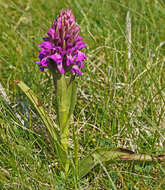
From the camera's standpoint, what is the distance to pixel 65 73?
1642mm

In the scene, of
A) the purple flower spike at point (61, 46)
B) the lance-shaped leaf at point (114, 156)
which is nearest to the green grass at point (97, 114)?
the lance-shaped leaf at point (114, 156)

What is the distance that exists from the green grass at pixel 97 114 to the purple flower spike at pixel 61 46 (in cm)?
48

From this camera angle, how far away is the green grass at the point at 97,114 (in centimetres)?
163

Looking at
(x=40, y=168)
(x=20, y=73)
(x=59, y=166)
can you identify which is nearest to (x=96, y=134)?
(x=59, y=166)

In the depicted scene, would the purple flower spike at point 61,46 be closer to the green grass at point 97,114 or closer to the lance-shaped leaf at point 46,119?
the lance-shaped leaf at point 46,119

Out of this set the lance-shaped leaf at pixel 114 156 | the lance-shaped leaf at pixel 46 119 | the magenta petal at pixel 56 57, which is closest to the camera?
the magenta petal at pixel 56 57

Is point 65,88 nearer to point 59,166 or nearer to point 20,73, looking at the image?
point 59,166

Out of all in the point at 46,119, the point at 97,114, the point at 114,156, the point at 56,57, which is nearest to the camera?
the point at 56,57

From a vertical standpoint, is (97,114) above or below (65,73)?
below

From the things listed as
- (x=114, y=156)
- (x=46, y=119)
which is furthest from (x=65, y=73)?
(x=114, y=156)

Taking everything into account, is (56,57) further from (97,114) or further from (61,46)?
(97,114)

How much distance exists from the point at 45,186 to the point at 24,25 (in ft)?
7.37

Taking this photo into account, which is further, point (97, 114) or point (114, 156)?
point (97, 114)

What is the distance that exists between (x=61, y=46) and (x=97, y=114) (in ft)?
2.49
